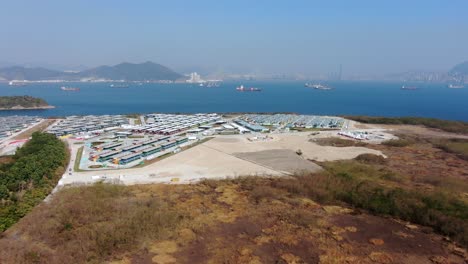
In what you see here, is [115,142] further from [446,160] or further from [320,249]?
[446,160]

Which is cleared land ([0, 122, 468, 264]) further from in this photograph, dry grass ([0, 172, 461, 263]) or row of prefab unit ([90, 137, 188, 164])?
row of prefab unit ([90, 137, 188, 164])

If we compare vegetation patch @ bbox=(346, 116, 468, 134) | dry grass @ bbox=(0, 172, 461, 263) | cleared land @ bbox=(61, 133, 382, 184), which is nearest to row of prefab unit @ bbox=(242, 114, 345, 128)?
vegetation patch @ bbox=(346, 116, 468, 134)

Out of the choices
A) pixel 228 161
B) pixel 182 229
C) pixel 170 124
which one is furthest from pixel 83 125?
pixel 182 229

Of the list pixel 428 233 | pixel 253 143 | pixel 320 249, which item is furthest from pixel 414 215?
pixel 253 143

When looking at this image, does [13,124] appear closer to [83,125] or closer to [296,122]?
[83,125]

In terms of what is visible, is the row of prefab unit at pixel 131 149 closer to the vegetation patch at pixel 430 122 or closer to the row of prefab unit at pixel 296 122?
the row of prefab unit at pixel 296 122

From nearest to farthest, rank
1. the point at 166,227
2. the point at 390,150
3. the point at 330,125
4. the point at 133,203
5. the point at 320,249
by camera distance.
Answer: the point at 320,249 → the point at 166,227 → the point at 133,203 → the point at 390,150 → the point at 330,125

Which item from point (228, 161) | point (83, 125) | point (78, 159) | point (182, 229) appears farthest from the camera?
point (83, 125)
